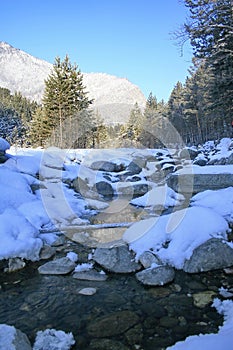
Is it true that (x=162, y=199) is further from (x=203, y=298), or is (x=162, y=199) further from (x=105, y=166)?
(x=105, y=166)

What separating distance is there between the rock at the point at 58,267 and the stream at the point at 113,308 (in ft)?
0.38

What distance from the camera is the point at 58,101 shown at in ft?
88.8

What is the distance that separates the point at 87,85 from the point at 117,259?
101ft

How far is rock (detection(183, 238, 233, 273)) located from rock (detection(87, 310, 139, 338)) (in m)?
1.54

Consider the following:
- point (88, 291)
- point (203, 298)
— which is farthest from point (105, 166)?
point (203, 298)

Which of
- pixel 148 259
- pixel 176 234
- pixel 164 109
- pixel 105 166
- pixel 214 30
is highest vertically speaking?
pixel 164 109

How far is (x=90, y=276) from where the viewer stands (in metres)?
4.27

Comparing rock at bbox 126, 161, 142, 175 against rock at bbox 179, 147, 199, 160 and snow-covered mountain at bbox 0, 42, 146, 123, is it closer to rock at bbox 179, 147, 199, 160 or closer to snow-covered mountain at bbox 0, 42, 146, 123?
rock at bbox 179, 147, 199, 160

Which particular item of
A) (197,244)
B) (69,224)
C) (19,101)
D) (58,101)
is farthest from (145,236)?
(19,101)

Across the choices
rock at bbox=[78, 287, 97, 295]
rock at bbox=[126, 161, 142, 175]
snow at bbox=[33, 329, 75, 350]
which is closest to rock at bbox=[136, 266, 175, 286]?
rock at bbox=[78, 287, 97, 295]

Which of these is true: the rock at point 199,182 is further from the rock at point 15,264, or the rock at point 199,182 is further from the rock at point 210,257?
the rock at point 15,264

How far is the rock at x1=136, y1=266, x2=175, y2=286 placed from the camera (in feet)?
13.0

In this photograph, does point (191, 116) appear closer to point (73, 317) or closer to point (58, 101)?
point (58, 101)

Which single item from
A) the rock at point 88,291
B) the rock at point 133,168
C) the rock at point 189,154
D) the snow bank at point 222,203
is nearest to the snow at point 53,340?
the rock at point 88,291
